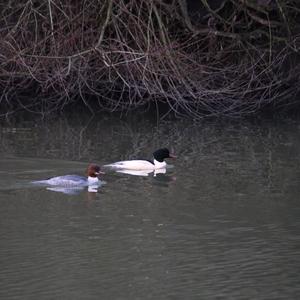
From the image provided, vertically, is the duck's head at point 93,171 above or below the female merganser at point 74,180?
above

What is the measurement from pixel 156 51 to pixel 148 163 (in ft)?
11.6

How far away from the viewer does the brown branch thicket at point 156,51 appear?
1548 centimetres

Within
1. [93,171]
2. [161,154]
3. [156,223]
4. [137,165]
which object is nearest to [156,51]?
[161,154]

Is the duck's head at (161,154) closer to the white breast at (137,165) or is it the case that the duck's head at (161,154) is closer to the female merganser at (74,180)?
the white breast at (137,165)

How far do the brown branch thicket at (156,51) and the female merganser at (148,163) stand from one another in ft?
8.94

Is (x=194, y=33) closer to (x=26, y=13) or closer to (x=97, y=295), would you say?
(x=26, y=13)

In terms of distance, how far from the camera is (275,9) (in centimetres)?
1672

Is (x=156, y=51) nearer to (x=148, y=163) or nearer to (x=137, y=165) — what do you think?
(x=148, y=163)

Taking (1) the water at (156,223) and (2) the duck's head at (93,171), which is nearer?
(1) the water at (156,223)

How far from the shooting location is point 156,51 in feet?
49.9

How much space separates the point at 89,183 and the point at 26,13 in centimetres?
589

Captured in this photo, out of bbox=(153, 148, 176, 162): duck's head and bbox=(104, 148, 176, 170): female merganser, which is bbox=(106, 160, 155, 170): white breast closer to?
bbox=(104, 148, 176, 170): female merganser

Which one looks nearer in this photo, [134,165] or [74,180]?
[74,180]

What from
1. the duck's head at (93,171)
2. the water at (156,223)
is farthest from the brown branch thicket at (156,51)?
the duck's head at (93,171)
